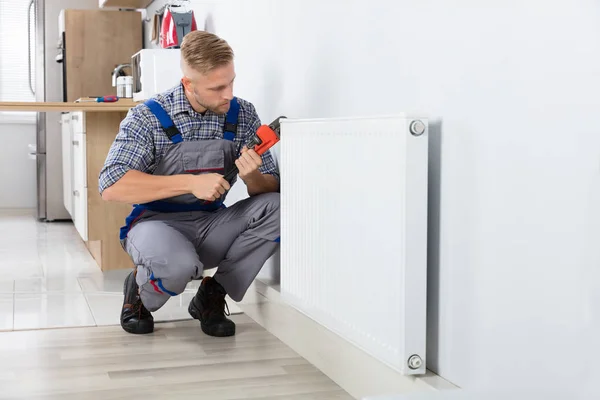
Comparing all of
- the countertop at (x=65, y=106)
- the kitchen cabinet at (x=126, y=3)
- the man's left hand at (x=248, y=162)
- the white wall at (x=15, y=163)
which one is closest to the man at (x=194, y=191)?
the man's left hand at (x=248, y=162)

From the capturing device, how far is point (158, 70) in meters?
3.81

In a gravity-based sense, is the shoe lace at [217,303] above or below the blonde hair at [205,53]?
below

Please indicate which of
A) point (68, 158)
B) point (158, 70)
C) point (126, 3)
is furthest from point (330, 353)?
point (126, 3)

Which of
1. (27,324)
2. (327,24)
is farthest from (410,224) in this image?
(27,324)

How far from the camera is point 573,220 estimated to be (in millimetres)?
1309

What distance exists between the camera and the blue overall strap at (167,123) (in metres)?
2.58

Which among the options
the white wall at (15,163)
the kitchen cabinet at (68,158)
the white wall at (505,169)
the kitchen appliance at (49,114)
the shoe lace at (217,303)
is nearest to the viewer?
the white wall at (505,169)

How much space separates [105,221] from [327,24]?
1899 millimetres

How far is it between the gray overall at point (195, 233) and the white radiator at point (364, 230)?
36 cm

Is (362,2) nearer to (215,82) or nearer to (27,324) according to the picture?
(215,82)

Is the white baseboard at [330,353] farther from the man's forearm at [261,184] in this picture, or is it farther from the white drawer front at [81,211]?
the white drawer front at [81,211]

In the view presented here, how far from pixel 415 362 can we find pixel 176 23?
2.58 metres

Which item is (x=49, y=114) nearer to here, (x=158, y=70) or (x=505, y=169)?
(x=158, y=70)

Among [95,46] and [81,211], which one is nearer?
[81,211]
